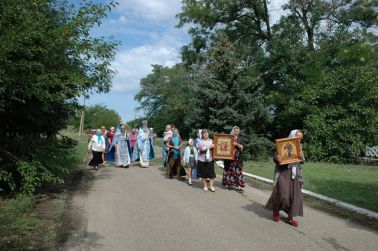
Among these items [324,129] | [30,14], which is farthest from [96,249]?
[324,129]

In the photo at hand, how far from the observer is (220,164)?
Answer: 61.2 feet

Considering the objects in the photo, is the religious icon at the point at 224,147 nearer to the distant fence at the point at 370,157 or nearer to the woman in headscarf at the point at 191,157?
the woman in headscarf at the point at 191,157

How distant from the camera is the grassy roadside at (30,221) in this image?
6252mm

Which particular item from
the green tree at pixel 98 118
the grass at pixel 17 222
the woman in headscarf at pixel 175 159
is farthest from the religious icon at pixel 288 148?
the green tree at pixel 98 118

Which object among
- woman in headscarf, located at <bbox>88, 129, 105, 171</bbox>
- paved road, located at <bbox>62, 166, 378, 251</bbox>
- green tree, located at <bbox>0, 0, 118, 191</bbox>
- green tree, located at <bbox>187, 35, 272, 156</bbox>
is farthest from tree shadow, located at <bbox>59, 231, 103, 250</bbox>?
green tree, located at <bbox>187, 35, 272, 156</bbox>

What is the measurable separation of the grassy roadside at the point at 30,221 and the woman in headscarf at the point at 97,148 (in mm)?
6502

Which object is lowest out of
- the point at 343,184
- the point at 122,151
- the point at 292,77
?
the point at 343,184

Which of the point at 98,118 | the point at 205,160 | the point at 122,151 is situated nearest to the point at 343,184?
the point at 205,160

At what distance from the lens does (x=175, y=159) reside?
571 inches

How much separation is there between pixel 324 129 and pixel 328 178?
25.4 ft

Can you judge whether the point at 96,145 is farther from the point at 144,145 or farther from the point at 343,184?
the point at 343,184

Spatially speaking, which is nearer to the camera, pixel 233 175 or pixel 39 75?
pixel 39 75

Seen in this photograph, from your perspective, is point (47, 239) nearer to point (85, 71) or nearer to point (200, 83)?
point (85, 71)

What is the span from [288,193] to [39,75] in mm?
5454
